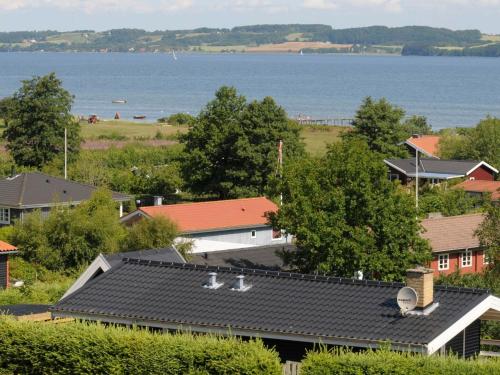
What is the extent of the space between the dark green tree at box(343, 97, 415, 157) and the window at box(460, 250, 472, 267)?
2558 cm

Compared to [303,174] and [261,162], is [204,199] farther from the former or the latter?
[303,174]

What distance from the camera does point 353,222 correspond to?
3416 cm

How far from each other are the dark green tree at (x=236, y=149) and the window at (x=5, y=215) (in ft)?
38.0

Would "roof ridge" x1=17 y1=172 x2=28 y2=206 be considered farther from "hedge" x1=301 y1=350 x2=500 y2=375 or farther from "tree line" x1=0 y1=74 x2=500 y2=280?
"hedge" x1=301 y1=350 x2=500 y2=375

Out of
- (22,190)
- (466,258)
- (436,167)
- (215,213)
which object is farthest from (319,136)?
(466,258)

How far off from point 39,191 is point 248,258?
15275mm

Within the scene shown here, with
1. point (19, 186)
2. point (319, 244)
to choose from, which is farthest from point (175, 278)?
point (19, 186)

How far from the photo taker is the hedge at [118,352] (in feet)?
58.4

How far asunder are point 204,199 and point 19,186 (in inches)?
531

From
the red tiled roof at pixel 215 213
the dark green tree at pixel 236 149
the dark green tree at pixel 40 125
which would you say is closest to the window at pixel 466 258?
the red tiled roof at pixel 215 213

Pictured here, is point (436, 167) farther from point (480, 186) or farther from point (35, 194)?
point (35, 194)

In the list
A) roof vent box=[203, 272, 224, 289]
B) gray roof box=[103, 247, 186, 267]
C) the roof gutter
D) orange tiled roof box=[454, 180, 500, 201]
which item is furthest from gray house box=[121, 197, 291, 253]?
the roof gutter

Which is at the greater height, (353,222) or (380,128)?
(353,222)

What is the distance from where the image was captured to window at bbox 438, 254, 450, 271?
4297 cm
